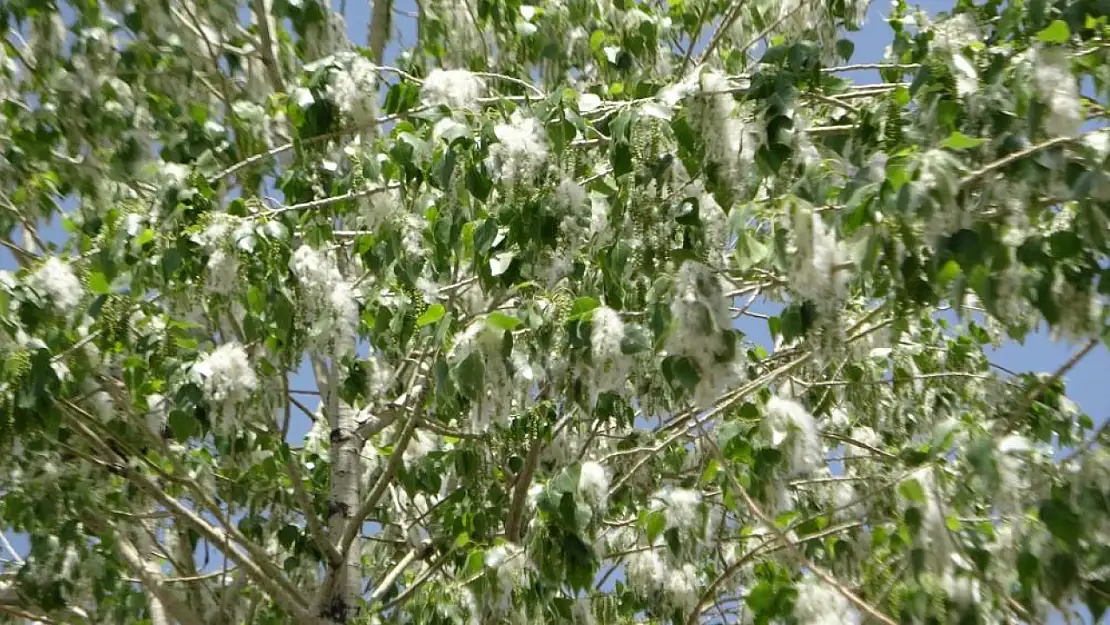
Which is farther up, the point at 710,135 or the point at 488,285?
the point at 710,135

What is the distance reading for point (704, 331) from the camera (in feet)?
6.05

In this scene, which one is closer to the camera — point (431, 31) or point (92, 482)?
point (92, 482)

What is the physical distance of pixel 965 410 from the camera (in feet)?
10.5

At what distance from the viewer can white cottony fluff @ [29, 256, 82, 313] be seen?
2.51 metres

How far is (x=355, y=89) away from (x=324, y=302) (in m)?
0.45

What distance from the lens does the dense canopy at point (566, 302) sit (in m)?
1.93

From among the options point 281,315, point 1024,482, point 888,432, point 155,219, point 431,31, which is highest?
point 431,31

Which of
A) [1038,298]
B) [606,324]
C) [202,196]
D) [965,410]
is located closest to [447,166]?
[606,324]

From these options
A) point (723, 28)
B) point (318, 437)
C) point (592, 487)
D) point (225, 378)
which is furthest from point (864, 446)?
point (318, 437)

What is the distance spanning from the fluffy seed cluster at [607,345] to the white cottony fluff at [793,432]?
1.05ft

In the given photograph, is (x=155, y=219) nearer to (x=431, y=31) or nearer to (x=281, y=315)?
(x=281, y=315)

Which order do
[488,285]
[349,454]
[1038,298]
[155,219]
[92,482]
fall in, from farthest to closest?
[349,454]
[92,482]
[155,219]
[488,285]
[1038,298]

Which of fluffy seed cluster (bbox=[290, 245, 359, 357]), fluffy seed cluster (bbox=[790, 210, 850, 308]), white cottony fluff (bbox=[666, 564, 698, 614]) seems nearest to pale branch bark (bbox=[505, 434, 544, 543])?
white cottony fluff (bbox=[666, 564, 698, 614])

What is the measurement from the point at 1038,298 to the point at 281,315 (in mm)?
1430
